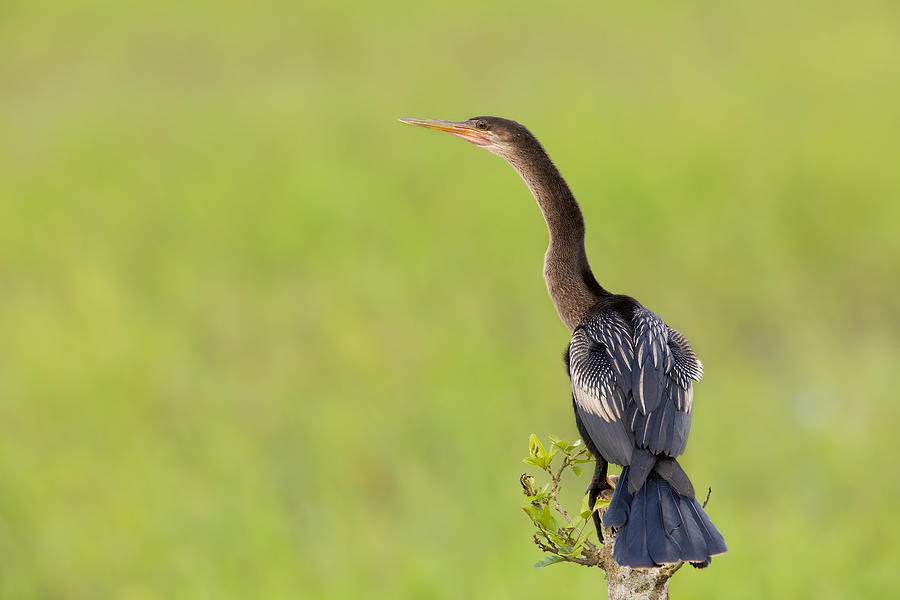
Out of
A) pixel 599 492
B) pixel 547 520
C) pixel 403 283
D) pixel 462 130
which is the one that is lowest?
pixel 547 520

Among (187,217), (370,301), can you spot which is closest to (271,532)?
(370,301)

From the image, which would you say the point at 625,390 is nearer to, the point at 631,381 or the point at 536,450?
the point at 631,381

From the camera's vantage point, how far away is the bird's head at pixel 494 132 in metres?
2.58

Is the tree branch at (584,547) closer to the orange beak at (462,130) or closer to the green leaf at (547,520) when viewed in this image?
the green leaf at (547,520)

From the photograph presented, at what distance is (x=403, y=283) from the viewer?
8.21 metres

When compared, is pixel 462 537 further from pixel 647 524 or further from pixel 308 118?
pixel 308 118

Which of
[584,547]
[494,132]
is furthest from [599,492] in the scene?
[494,132]

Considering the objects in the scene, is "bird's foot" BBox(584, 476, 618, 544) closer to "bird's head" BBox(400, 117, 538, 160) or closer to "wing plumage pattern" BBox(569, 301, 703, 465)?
"wing plumage pattern" BBox(569, 301, 703, 465)

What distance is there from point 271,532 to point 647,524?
4235mm

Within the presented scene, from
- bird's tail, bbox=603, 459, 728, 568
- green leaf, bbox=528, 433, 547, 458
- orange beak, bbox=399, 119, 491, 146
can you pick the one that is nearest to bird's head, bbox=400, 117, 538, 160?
orange beak, bbox=399, 119, 491, 146

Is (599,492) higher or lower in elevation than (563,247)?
lower

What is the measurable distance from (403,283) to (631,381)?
19.8 feet

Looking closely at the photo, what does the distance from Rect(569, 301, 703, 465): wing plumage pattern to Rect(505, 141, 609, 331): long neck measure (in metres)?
0.07

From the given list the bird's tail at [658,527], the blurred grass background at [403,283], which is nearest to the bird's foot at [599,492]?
the bird's tail at [658,527]
